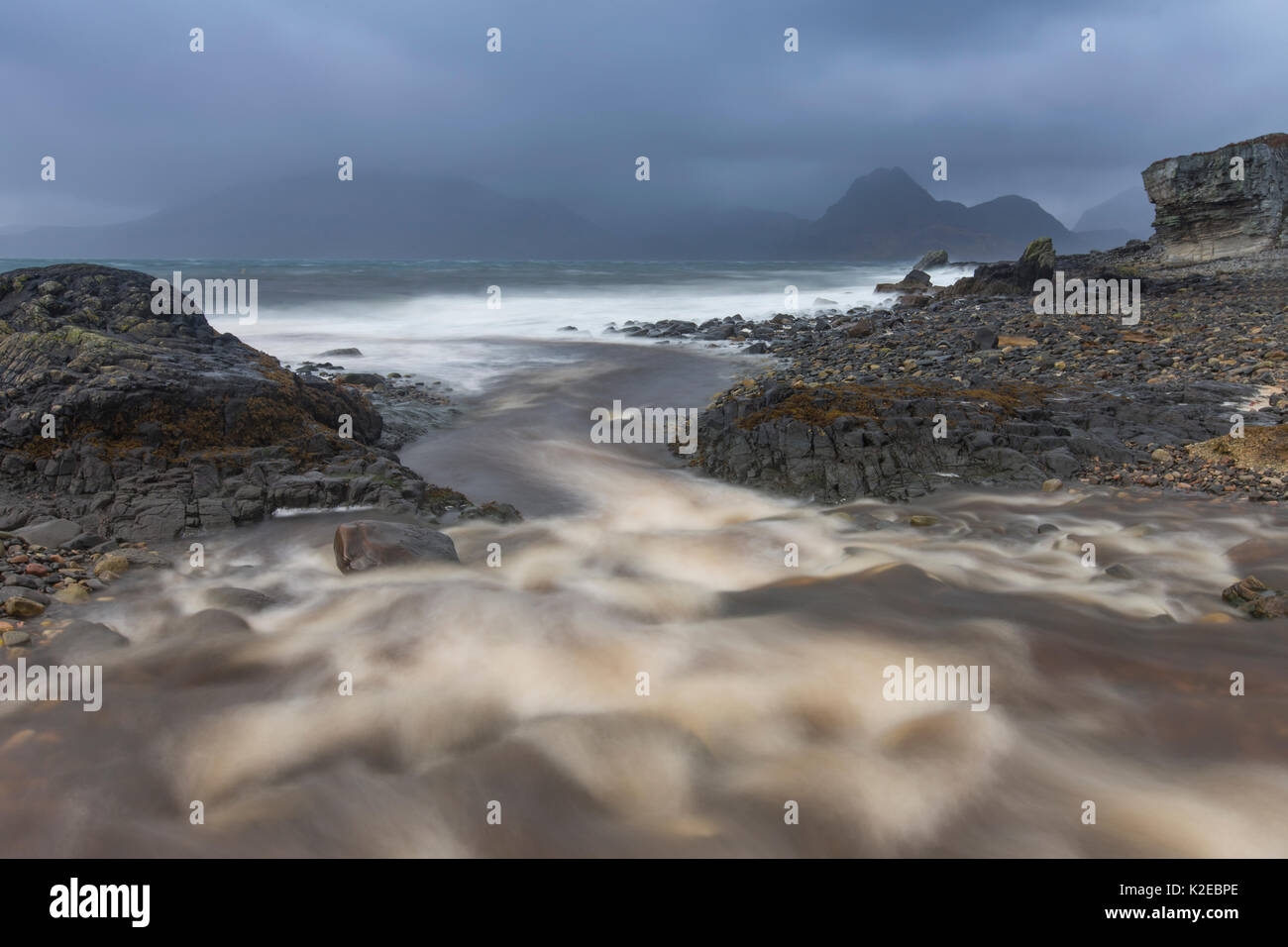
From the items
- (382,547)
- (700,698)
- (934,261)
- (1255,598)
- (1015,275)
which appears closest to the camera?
(700,698)

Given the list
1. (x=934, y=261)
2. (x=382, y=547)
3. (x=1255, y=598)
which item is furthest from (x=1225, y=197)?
(x=382, y=547)

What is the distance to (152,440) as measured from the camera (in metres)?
6.30

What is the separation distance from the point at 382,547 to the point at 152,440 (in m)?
2.72

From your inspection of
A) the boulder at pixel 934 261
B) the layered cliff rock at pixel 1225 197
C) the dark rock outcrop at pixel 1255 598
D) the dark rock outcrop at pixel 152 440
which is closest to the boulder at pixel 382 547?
the dark rock outcrop at pixel 152 440

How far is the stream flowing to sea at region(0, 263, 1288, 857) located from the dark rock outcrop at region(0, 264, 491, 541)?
1.66ft

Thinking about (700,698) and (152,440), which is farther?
(152,440)

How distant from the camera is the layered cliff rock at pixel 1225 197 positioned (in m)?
25.8

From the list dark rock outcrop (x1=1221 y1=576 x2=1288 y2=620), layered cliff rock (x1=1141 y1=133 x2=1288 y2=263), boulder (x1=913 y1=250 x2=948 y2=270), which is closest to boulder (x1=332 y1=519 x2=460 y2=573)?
dark rock outcrop (x1=1221 y1=576 x2=1288 y2=620)

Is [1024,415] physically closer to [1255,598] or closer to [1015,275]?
[1255,598]

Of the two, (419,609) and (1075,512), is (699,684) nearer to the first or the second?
(419,609)

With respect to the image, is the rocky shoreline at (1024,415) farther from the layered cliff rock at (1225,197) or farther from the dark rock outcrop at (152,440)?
the layered cliff rock at (1225,197)

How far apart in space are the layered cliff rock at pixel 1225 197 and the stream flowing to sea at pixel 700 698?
28332 mm
